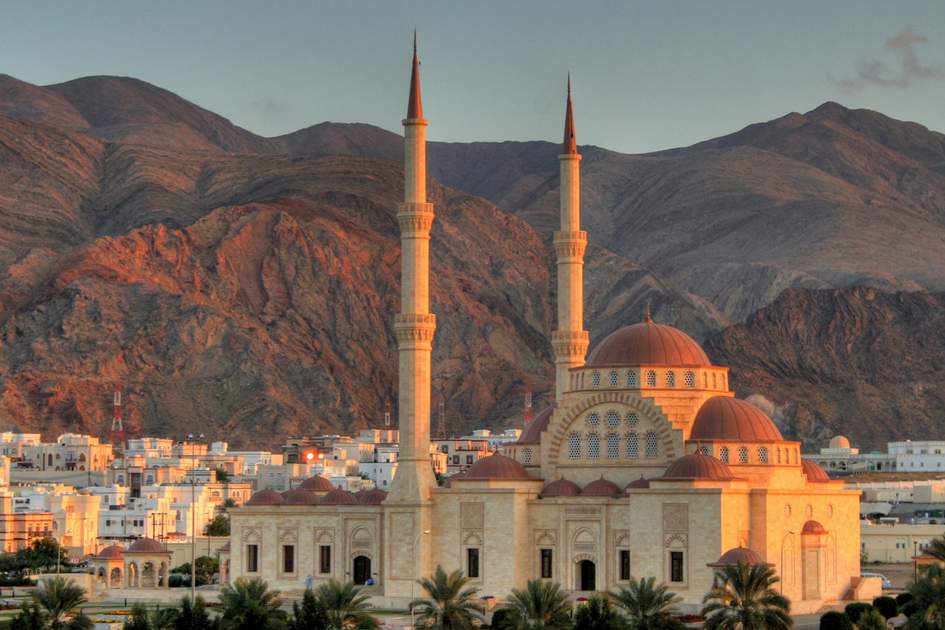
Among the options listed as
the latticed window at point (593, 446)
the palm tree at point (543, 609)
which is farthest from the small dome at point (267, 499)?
the palm tree at point (543, 609)

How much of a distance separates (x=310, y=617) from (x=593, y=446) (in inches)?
836

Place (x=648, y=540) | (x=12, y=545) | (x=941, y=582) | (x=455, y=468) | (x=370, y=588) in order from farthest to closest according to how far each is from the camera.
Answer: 1. (x=455, y=468)
2. (x=12, y=545)
3. (x=370, y=588)
4. (x=648, y=540)
5. (x=941, y=582)

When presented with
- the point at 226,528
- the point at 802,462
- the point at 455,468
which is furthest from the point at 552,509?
the point at 455,468

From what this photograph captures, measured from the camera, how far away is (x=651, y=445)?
86188mm

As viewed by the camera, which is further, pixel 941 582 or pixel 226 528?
pixel 226 528

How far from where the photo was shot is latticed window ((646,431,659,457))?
8606 cm

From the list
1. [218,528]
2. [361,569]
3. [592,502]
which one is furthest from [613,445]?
[218,528]

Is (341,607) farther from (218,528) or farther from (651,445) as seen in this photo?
(218,528)

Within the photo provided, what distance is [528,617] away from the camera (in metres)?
67.6

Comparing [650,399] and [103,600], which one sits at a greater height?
[650,399]

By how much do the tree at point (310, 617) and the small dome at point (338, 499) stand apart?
21.6 metres

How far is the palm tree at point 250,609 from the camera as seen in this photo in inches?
2677

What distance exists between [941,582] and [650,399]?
809 inches

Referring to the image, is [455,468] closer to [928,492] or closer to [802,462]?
[928,492]
